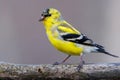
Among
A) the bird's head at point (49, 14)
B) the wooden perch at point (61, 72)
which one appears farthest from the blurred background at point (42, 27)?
the wooden perch at point (61, 72)

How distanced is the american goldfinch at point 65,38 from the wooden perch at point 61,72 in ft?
1.48

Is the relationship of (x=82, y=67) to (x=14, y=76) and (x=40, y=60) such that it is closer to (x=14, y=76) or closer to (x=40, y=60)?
(x=14, y=76)

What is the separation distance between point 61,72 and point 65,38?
60 cm

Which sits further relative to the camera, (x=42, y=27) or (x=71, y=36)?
(x=42, y=27)

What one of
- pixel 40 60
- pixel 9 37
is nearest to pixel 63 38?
pixel 40 60

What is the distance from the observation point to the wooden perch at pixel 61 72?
462 centimetres

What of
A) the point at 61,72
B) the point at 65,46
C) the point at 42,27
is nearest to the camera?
the point at 61,72

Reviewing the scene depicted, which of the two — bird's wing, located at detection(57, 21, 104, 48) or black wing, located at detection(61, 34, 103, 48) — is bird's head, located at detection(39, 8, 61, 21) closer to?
bird's wing, located at detection(57, 21, 104, 48)

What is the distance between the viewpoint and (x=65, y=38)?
5207 millimetres

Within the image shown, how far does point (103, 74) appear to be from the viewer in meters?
4.60

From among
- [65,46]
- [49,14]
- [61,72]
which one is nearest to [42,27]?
[49,14]

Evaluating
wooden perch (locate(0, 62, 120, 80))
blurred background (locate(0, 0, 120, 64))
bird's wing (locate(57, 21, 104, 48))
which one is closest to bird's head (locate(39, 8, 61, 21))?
bird's wing (locate(57, 21, 104, 48))

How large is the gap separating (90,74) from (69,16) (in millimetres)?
4004

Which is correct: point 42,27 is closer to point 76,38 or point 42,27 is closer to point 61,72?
point 76,38
